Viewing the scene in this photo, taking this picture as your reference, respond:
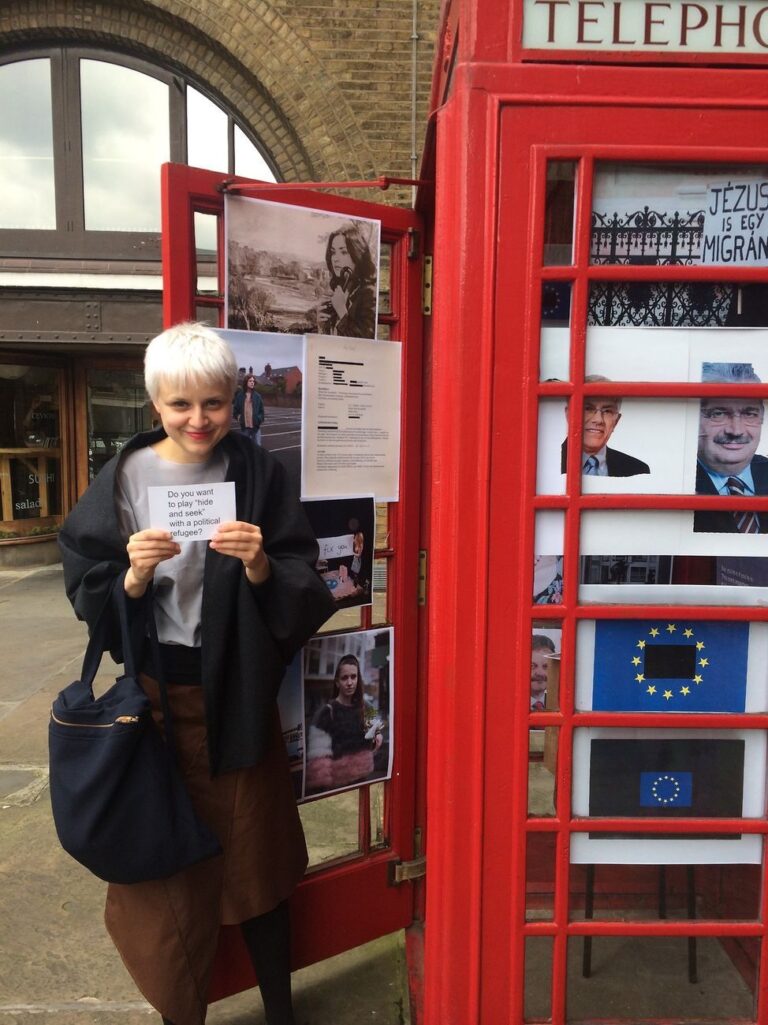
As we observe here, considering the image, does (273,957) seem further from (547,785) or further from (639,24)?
(639,24)

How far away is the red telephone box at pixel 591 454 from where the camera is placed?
143 cm

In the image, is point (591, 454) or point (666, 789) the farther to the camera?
point (666, 789)

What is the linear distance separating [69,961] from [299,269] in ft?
7.64

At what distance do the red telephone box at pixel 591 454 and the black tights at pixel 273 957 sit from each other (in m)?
0.51

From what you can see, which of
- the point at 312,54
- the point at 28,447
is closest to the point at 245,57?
the point at 312,54

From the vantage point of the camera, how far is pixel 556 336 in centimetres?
150

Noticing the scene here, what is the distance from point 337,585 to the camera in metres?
2.24

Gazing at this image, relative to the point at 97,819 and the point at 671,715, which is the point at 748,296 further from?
the point at 97,819

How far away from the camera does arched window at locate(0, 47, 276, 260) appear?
23.0 ft

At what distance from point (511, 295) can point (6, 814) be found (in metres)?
3.24

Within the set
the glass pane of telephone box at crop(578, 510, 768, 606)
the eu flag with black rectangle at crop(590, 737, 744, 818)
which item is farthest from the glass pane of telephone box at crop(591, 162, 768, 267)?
the eu flag with black rectangle at crop(590, 737, 744, 818)

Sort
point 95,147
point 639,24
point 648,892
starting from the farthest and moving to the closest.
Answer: point 95,147 → point 648,892 → point 639,24

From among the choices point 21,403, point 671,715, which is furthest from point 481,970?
point 21,403

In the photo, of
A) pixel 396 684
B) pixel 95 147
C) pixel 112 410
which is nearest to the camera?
pixel 396 684
